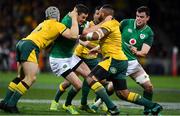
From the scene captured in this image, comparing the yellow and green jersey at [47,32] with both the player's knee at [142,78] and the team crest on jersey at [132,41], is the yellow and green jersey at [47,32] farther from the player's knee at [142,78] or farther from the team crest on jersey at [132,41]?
the player's knee at [142,78]

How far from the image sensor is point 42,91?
21422mm

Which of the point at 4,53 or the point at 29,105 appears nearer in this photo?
the point at 29,105

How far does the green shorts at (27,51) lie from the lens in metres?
13.8

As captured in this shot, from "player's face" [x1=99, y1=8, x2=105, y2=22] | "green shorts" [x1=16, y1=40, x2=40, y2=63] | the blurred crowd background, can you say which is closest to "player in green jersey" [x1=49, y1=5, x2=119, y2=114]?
"green shorts" [x1=16, y1=40, x2=40, y2=63]

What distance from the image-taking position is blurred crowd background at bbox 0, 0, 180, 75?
36.2 m

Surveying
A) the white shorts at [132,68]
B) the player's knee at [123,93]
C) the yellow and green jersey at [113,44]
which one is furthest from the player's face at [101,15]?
the white shorts at [132,68]

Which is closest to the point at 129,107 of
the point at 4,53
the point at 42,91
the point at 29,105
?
the point at 29,105

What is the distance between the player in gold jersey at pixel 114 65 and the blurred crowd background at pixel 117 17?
2229 cm

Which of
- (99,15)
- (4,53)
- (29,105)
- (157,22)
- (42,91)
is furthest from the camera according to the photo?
(157,22)

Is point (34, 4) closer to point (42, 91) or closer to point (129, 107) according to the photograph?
point (42, 91)

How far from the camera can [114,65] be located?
42.9 feet

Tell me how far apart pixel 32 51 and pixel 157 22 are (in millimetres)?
25077

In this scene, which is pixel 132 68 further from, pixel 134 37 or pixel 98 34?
pixel 98 34

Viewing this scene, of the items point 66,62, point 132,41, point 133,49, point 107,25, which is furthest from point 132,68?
point 107,25
